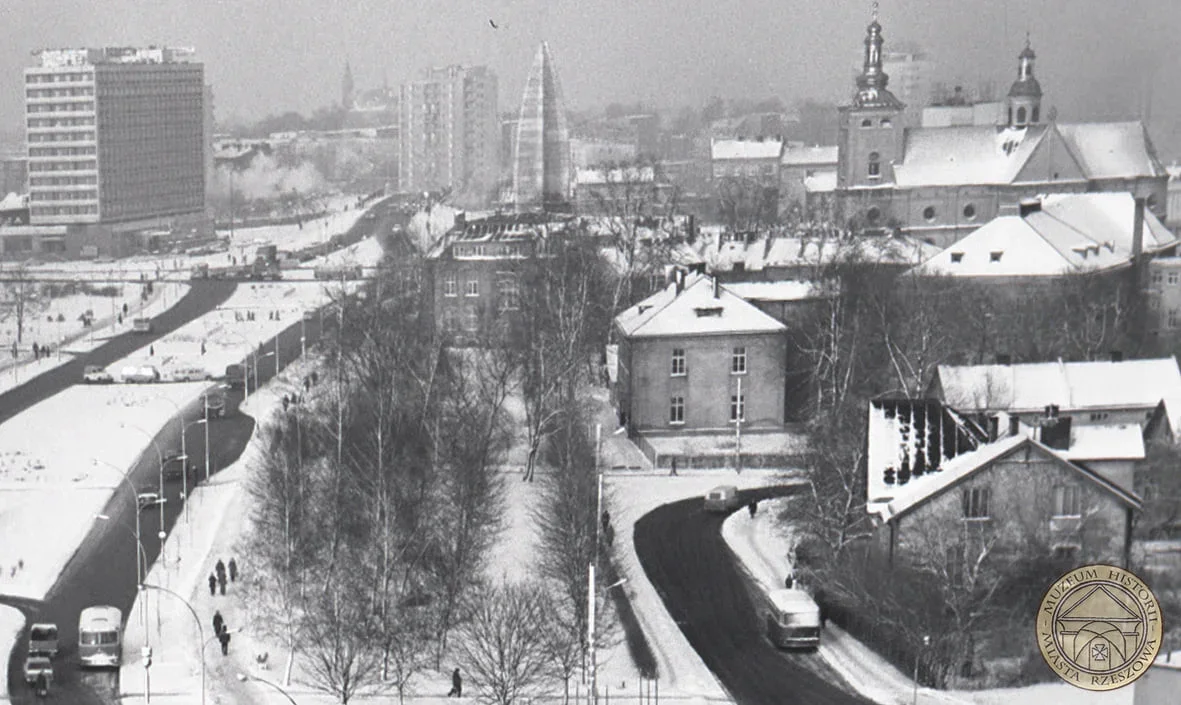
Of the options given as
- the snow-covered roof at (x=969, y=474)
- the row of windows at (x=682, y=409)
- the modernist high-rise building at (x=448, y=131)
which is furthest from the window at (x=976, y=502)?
the modernist high-rise building at (x=448, y=131)

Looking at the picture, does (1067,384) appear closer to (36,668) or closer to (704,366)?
(704,366)

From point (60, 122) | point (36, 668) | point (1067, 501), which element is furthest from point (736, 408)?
point (60, 122)

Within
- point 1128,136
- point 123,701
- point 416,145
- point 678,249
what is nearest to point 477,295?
point 678,249

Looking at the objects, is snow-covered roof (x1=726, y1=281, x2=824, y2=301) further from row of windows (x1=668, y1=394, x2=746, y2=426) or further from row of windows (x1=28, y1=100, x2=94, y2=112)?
row of windows (x1=28, y1=100, x2=94, y2=112)

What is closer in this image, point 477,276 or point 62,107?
point 477,276

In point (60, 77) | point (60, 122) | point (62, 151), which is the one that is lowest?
point (62, 151)

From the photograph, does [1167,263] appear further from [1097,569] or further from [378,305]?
[1097,569]

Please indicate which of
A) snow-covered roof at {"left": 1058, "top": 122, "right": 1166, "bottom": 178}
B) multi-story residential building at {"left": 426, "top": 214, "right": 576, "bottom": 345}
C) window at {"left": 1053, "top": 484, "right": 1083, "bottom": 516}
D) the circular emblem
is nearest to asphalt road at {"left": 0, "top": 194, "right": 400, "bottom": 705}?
multi-story residential building at {"left": 426, "top": 214, "right": 576, "bottom": 345}
